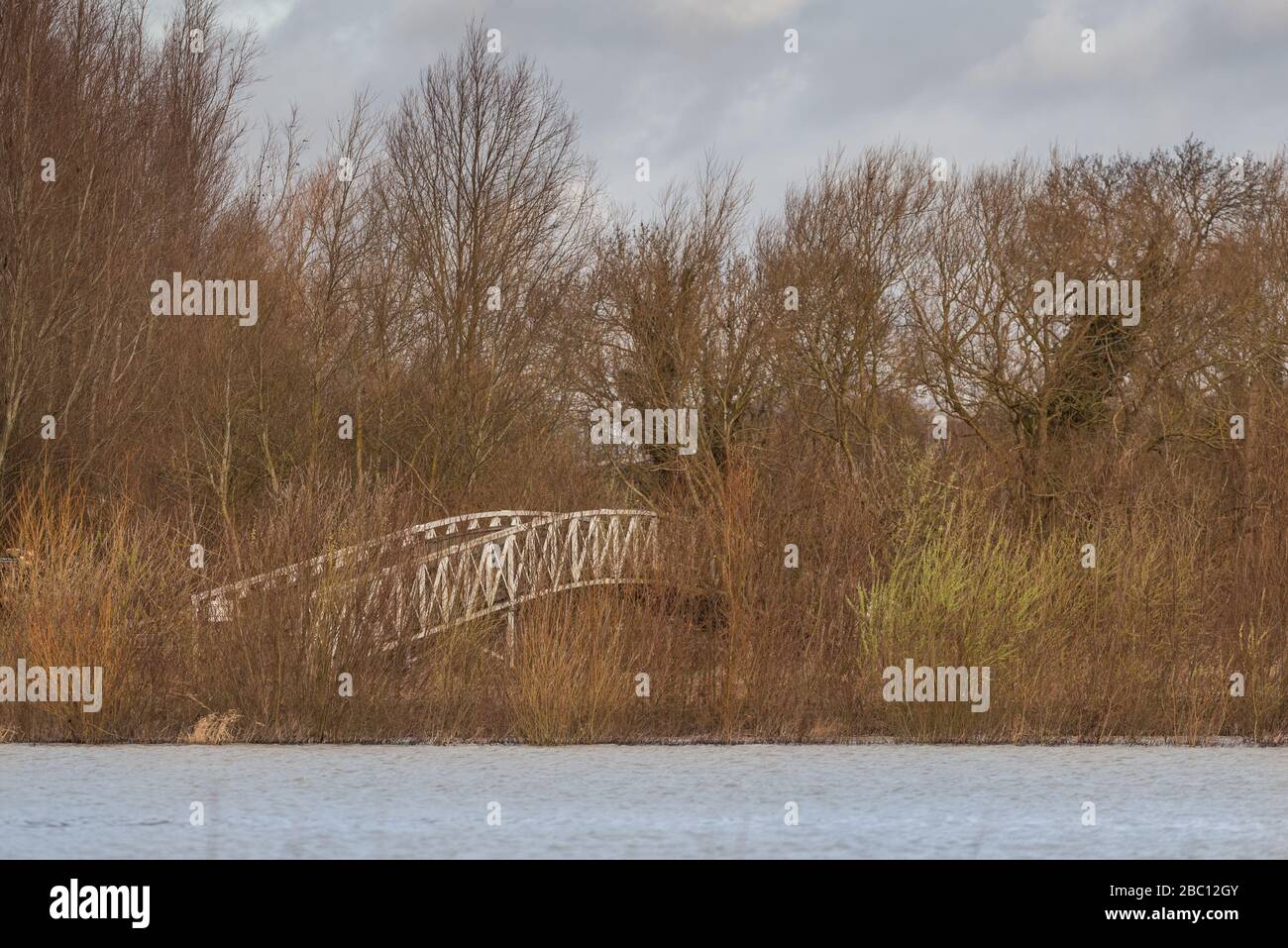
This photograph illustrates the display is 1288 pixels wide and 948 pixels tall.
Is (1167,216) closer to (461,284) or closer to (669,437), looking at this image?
(669,437)

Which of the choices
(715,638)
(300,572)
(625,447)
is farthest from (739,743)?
(625,447)

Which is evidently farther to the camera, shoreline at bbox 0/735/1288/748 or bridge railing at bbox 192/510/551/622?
bridge railing at bbox 192/510/551/622

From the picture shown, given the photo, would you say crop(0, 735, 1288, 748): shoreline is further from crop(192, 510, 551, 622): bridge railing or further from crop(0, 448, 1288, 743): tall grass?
crop(192, 510, 551, 622): bridge railing

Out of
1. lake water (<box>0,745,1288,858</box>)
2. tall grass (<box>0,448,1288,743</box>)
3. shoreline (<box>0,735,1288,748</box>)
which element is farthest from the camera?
tall grass (<box>0,448,1288,743</box>)

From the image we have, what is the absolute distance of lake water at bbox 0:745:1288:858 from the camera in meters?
7.23

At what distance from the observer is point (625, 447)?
2975cm

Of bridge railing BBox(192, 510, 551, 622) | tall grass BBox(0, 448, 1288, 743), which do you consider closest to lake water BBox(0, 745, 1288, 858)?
tall grass BBox(0, 448, 1288, 743)

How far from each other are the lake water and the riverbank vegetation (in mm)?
954

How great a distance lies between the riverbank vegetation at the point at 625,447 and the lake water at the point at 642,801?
37.6 inches

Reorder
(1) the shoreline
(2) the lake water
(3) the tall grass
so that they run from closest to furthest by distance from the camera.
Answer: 1. (2) the lake water
2. (1) the shoreline
3. (3) the tall grass

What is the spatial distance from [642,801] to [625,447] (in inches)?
844

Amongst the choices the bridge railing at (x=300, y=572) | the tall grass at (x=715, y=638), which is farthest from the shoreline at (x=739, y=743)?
the bridge railing at (x=300, y=572)
